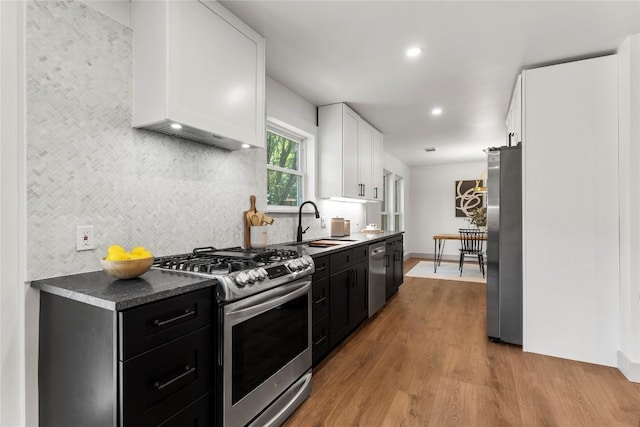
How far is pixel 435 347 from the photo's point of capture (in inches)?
114

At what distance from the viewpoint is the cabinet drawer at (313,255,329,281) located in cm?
242

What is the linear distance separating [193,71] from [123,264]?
108 cm

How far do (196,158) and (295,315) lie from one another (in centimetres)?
123

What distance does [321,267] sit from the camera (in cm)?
249

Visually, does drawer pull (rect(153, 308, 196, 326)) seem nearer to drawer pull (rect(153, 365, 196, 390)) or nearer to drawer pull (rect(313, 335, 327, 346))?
drawer pull (rect(153, 365, 196, 390))

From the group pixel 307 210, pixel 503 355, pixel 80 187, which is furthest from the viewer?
pixel 307 210

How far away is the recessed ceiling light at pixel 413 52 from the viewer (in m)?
2.53

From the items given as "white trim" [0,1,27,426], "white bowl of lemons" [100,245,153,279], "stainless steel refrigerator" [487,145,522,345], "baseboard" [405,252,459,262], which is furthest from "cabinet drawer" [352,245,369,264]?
"baseboard" [405,252,459,262]

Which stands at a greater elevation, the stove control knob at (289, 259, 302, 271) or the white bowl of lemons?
the white bowl of lemons

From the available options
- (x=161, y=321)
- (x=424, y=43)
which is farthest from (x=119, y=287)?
(x=424, y=43)

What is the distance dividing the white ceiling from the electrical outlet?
1536 mm

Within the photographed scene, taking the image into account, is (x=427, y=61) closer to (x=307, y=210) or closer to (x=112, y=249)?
(x=307, y=210)

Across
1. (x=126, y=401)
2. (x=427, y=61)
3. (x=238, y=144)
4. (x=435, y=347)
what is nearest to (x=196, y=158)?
(x=238, y=144)

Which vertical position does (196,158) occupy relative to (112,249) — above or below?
above
